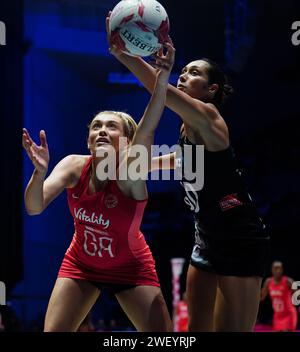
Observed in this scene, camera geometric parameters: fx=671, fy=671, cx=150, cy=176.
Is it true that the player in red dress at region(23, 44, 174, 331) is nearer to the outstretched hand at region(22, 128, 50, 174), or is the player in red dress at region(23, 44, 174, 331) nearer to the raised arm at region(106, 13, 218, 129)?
the outstretched hand at region(22, 128, 50, 174)

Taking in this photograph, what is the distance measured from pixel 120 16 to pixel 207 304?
1.49 m

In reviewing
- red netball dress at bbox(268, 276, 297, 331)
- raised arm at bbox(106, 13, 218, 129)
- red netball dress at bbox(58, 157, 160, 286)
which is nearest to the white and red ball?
raised arm at bbox(106, 13, 218, 129)

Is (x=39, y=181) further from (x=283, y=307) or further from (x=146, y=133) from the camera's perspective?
(x=283, y=307)

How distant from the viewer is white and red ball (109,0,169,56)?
3188mm

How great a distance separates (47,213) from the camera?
12406mm

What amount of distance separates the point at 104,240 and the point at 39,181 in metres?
0.46

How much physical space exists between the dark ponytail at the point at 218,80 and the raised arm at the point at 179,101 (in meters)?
0.28

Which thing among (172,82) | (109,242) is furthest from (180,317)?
(109,242)

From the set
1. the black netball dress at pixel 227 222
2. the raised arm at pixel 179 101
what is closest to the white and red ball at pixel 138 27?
the raised arm at pixel 179 101

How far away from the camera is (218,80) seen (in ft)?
11.6

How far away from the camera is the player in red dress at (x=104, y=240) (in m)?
3.26

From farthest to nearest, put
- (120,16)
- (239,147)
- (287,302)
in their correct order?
(239,147) → (287,302) → (120,16)
